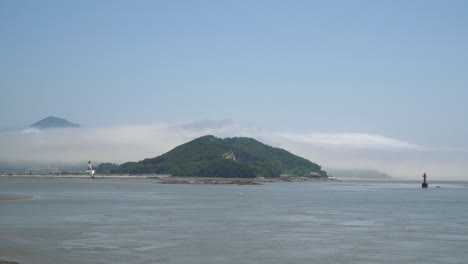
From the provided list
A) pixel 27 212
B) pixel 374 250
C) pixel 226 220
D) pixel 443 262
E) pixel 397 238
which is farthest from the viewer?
pixel 27 212

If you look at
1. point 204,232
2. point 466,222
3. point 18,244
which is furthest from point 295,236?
point 466,222

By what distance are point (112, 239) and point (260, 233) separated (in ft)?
34.5

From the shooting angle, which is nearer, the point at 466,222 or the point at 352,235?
the point at 352,235

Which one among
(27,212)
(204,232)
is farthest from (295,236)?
(27,212)

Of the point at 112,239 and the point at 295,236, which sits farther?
the point at 295,236

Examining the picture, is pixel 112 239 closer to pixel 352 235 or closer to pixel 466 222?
pixel 352 235

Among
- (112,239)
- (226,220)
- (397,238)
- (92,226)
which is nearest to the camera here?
(112,239)

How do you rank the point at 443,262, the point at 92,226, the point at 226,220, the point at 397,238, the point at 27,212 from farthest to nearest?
the point at 27,212
the point at 226,220
the point at 92,226
the point at 397,238
the point at 443,262

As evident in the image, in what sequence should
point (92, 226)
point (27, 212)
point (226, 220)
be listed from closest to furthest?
point (92, 226), point (226, 220), point (27, 212)

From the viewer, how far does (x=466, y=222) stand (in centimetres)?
5416

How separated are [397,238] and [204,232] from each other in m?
13.3

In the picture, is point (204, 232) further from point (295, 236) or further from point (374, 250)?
point (374, 250)

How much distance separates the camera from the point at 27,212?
2352 inches

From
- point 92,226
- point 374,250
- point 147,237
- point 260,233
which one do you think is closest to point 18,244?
point 147,237
